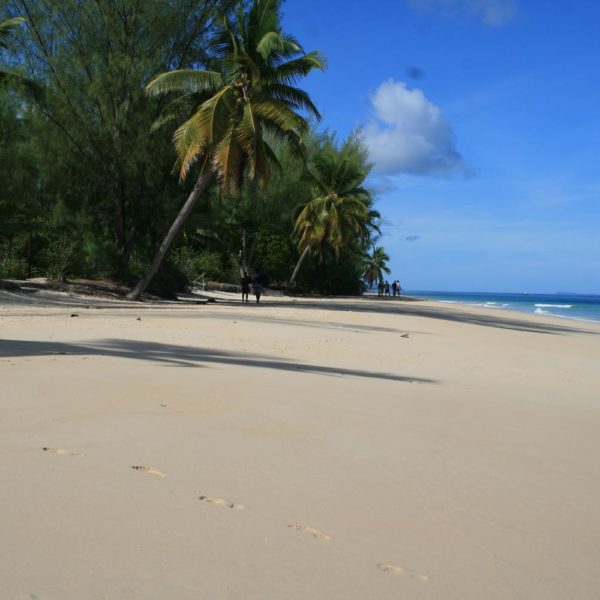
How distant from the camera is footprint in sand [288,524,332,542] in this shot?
8.04 ft

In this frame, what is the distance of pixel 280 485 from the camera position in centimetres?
299

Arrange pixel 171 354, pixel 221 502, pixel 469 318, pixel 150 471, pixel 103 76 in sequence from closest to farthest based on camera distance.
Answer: pixel 221 502, pixel 150 471, pixel 171 354, pixel 103 76, pixel 469 318

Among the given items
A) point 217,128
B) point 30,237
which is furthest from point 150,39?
point 30,237

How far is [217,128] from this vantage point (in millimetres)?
18938

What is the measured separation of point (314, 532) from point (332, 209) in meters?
40.7

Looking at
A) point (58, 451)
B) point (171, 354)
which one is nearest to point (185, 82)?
point (171, 354)

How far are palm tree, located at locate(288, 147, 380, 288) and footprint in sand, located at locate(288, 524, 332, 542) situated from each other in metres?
39.9

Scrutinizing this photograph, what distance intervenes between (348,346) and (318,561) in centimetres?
814

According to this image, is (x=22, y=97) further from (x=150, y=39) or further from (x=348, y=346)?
(x=348, y=346)

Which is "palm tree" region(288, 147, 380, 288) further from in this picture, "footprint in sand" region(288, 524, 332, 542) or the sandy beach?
"footprint in sand" region(288, 524, 332, 542)

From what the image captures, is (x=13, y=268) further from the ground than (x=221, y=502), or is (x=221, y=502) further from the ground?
(x=13, y=268)

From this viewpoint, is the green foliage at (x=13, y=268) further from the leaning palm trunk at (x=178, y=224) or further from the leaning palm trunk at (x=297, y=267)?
the leaning palm trunk at (x=297, y=267)

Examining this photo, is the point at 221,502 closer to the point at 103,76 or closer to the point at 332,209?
the point at 103,76

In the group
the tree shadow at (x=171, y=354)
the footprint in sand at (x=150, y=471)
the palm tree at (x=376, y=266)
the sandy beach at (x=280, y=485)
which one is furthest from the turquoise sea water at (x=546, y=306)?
the footprint in sand at (x=150, y=471)
